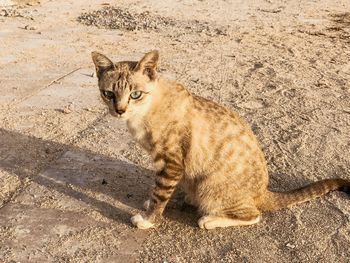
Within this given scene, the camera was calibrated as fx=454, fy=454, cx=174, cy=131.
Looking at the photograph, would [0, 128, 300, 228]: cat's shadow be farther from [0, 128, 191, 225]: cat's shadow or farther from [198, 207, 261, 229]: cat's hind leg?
[198, 207, 261, 229]: cat's hind leg

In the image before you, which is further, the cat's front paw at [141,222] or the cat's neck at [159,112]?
the cat's front paw at [141,222]

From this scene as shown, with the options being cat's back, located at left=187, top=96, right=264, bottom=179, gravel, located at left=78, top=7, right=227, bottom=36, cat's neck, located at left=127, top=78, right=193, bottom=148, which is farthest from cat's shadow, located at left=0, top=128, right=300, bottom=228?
gravel, located at left=78, top=7, right=227, bottom=36

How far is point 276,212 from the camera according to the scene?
4160 millimetres

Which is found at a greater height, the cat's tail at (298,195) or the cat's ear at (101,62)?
the cat's ear at (101,62)

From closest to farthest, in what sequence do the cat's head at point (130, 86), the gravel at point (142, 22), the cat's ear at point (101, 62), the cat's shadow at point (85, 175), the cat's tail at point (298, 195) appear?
the cat's head at point (130, 86), the cat's ear at point (101, 62), the cat's tail at point (298, 195), the cat's shadow at point (85, 175), the gravel at point (142, 22)

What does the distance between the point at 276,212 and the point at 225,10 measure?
8.54 m

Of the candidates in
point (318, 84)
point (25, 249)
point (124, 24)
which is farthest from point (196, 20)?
point (25, 249)

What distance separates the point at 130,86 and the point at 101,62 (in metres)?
0.39

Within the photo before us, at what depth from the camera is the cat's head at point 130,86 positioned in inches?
147

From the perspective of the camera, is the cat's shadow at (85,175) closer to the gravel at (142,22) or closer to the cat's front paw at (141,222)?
the cat's front paw at (141,222)

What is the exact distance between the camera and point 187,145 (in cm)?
378

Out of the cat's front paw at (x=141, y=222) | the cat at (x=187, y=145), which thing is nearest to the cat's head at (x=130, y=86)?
the cat at (x=187, y=145)

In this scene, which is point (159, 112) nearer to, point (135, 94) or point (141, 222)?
point (135, 94)

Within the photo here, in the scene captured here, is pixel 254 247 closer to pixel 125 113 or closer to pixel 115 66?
pixel 125 113
